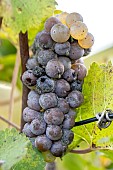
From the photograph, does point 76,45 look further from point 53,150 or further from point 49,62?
point 53,150

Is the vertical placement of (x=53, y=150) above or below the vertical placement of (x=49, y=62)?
below

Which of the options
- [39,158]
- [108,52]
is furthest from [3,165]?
[108,52]

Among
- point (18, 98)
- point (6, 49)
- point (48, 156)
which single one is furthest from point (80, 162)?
point (6, 49)

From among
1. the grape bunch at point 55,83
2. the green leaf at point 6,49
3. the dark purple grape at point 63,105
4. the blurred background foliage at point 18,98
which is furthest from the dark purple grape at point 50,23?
the green leaf at point 6,49

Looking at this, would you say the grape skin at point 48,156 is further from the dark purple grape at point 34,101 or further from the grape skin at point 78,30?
the grape skin at point 78,30

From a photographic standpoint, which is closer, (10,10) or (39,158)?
(39,158)

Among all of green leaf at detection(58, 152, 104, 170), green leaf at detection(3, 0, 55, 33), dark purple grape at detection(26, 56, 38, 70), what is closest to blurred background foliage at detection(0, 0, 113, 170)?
green leaf at detection(58, 152, 104, 170)

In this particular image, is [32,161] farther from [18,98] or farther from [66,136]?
[18,98]
